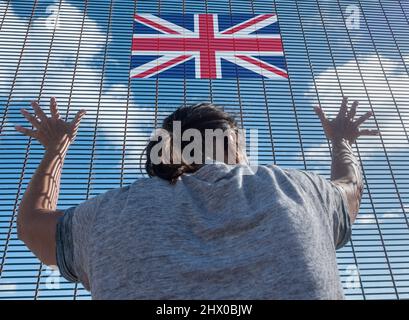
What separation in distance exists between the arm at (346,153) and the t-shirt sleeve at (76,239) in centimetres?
33

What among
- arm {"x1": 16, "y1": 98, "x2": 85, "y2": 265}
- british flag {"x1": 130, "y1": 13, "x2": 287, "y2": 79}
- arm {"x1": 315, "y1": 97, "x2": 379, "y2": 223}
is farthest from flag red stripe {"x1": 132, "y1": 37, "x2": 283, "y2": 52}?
arm {"x1": 16, "y1": 98, "x2": 85, "y2": 265}

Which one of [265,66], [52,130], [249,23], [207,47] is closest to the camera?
[52,130]

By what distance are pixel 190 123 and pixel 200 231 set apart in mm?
184

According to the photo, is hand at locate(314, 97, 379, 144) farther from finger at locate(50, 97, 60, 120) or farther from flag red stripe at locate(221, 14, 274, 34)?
flag red stripe at locate(221, 14, 274, 34)

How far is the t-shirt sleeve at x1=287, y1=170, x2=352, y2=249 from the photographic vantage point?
60cm

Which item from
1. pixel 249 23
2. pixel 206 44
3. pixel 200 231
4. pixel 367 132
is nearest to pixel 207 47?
pixel 206 44

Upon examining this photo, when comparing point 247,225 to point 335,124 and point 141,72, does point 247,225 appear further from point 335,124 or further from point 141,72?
point 141,72

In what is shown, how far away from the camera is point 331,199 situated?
2.02ft

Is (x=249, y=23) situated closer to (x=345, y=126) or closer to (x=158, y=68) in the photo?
(x=158, y=68)

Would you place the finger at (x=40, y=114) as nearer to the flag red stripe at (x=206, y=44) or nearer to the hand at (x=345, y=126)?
the hand at (x=345, y=126)

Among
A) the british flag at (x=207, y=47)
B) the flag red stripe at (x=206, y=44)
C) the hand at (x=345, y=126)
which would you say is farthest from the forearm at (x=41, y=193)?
the flag red stripe at (x=206, y=44)
